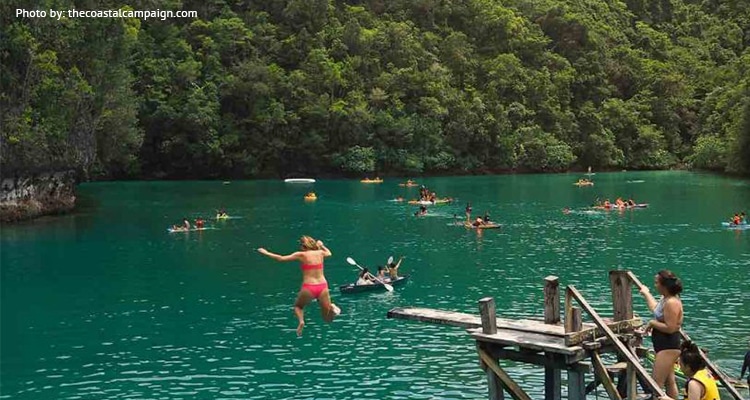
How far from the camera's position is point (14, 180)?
6309cm

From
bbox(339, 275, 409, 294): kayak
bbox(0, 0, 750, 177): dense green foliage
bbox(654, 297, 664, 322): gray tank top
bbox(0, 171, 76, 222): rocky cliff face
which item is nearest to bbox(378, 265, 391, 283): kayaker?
bbox(339, 275, 409, 294): kayak

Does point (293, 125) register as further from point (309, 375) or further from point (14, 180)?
point (309, 375)

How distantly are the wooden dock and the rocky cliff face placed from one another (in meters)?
54.5

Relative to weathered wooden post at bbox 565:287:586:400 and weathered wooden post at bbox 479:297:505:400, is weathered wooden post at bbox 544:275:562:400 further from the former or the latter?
weathered wooden post at bbox 479:297:505:400

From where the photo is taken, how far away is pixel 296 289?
37.7m

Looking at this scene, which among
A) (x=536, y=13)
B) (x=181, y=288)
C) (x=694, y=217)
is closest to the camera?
(x=181, y=288)

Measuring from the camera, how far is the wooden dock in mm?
15180

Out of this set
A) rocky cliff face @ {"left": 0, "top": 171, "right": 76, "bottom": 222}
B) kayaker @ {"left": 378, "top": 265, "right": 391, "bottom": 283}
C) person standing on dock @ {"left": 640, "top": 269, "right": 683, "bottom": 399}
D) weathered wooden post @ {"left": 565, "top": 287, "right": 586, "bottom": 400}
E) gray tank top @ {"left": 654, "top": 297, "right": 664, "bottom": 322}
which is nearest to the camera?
person standing on dock @ {"left": 640, "top": 269, "right": 683, "bottom": 399}

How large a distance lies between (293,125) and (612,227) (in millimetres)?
65645

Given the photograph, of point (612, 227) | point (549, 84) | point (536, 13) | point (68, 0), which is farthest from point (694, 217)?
point (536, 13)

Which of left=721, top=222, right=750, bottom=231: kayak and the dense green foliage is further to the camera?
the dense green foliage

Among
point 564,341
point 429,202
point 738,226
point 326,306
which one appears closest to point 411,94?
point 429,202

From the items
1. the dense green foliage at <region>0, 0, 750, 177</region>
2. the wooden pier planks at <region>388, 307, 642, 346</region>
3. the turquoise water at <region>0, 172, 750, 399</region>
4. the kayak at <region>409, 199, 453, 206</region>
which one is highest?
the dense green foliage at <region>0, 0, 750, 177</region>

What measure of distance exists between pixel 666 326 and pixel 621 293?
7.36ft
